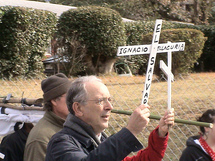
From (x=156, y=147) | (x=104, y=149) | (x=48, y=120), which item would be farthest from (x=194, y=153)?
(x=104, y=149)

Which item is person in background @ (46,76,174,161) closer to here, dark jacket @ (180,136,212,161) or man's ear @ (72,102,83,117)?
man's ear @ (72,102,83,117)

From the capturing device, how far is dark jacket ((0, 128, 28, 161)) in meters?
3.26

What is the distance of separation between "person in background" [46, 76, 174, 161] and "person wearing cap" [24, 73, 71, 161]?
659mm

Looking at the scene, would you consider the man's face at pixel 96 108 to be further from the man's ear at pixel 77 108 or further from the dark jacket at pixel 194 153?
the dark jacket at pixel 194 153

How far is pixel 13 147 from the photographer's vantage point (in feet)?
10.8

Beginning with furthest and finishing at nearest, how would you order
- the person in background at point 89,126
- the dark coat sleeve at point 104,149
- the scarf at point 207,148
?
the scarf at point 207,148 → the person in background at point 89,126 → the dark coat sleeve at point 104,149

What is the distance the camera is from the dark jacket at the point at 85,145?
1.87 meters

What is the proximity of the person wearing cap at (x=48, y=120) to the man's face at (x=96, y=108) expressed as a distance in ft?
2.48

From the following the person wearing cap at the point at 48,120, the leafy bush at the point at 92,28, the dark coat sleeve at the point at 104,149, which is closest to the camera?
the dark coat sleeve at the point at 104,149

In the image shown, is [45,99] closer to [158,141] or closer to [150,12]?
[158,141]

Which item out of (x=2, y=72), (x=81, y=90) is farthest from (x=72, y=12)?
(x=81, y=90)

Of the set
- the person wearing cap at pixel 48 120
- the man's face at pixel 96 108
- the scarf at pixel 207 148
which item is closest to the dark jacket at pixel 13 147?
the person wearing cap at pixel 48 120

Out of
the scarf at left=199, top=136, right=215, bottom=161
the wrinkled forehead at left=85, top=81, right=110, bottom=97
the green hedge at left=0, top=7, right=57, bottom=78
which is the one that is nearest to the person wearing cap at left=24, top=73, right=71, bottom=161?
the wrinkled forehead at left=85, top=81, right=110, bottom=97

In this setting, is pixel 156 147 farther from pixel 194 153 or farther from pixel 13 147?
pixel 13 147
